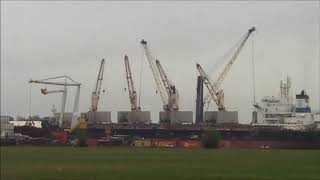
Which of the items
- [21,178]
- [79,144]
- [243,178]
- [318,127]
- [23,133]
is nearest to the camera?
[21,178]

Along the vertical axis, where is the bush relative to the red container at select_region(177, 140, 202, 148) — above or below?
above

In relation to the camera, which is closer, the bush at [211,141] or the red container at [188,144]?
the bush at [211,141]

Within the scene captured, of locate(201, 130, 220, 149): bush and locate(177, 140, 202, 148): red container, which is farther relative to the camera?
locate(177, 140, 202, 148): red container

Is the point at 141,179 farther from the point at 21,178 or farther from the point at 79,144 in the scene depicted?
the point at 79,144

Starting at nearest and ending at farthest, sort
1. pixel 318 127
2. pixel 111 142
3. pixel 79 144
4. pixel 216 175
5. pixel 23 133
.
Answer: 1. pixel 216 175
2. pixel 79 144
3. pixel 111 142
4. pixel 23 133
5. pixel 318 127

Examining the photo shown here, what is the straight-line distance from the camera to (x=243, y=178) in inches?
1513

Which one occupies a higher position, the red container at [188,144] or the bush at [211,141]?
the bush at [211,141]

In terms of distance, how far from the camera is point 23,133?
593 feet

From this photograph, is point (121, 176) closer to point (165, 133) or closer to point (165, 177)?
point (165, 177)

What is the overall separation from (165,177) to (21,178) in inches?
343

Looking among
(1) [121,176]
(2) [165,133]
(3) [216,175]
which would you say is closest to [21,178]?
(1) [121,176]

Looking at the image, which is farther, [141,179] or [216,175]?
[216,175]

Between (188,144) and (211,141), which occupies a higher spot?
(211,141)

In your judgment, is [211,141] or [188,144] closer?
[211,141]
